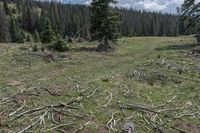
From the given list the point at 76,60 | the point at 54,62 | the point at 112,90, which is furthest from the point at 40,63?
the point at 112,90

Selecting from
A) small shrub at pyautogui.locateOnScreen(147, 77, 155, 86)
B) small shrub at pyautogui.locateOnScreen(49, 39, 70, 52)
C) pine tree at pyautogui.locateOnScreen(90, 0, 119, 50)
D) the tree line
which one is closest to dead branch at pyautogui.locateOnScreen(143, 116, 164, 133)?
small shrub at pyautogui.locateOnScreen(147, 77, 155, 86)

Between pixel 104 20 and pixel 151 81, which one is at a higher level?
pixel 104 20

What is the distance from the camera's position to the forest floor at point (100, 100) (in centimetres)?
1146

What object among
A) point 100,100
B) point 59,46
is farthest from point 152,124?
point 59,46

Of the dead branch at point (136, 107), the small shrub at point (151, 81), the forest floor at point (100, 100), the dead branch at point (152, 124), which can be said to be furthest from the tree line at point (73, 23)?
the dead branch at point (152, 124)

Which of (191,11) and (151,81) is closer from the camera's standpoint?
(151,81)

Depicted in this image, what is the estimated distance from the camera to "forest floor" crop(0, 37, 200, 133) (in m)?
11.5

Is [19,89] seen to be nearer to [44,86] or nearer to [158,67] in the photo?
[44,86]

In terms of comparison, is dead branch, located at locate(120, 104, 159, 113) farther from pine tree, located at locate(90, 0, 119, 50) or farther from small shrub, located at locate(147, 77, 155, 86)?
pine tree, located at locate(90, 0, 119, 50)

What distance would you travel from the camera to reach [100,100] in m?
14.1

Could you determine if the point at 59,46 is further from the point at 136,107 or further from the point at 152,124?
the point at 152,124

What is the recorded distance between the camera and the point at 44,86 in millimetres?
16484

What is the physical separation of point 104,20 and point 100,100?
25.2 m

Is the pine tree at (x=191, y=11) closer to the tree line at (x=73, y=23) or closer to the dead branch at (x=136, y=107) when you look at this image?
the dead branch at (x=136, y=107)
